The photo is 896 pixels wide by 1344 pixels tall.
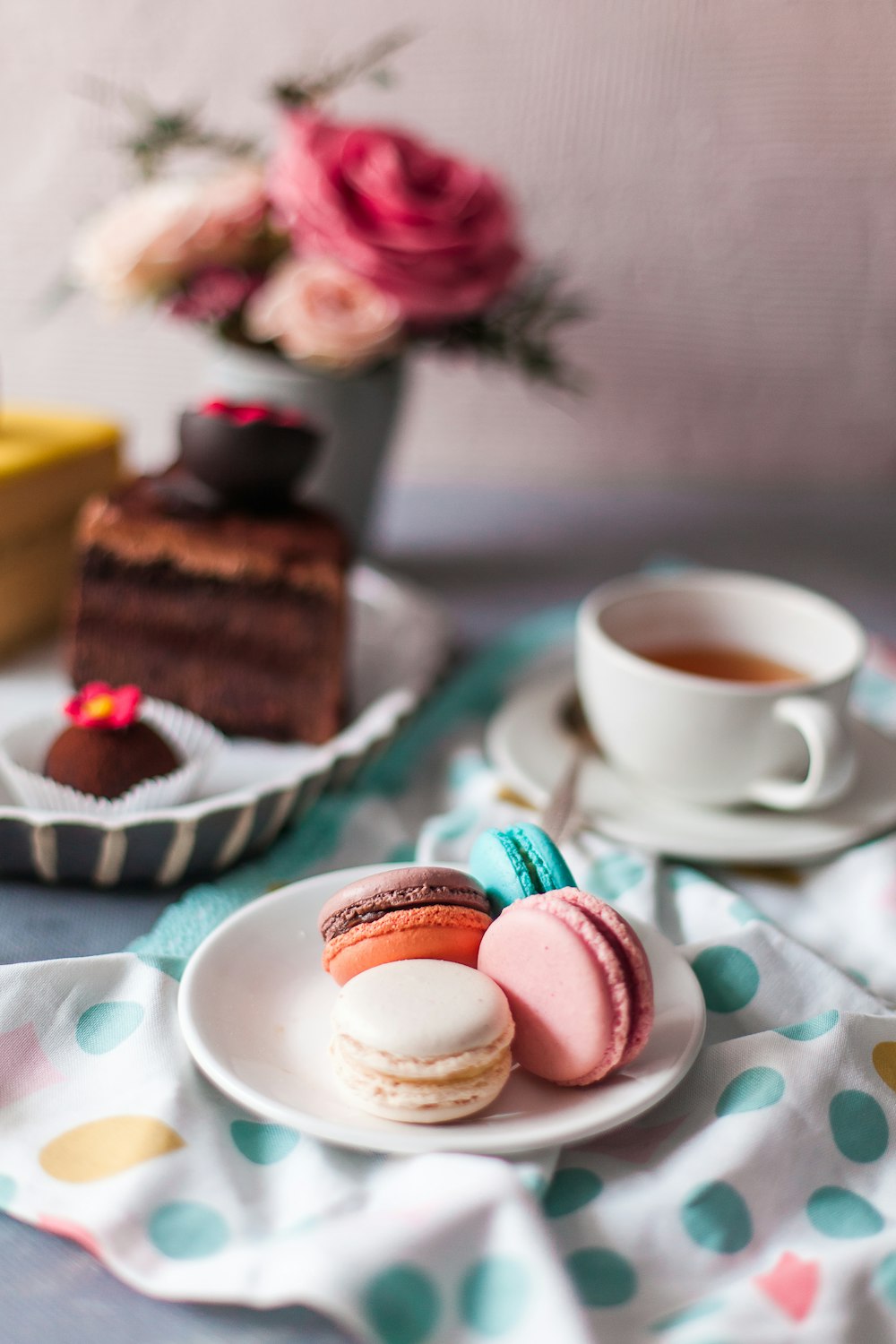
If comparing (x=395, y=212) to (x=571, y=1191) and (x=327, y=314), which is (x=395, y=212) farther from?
(x=571, y=1191)

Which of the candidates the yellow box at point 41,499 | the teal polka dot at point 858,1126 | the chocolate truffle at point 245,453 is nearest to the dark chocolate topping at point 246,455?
the chocolate truffle at point 245,453

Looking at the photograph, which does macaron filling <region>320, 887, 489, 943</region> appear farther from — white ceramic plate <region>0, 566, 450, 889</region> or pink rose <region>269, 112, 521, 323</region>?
pink rose <region>269, 112, 521, 323</region>

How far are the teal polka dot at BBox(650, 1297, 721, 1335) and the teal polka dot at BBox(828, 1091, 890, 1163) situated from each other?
11 cm

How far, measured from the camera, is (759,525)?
1.42 metres

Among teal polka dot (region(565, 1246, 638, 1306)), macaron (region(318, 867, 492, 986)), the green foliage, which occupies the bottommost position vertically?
teal polka dot (region(565, 1246, 638, 1306))

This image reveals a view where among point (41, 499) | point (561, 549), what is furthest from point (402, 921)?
point (561, 549)

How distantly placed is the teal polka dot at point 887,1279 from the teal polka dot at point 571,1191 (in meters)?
0.11

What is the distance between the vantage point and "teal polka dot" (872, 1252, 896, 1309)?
1.48 feet

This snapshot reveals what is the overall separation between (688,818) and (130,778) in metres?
0.36

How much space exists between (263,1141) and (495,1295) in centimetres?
13

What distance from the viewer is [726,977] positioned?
2.01ft

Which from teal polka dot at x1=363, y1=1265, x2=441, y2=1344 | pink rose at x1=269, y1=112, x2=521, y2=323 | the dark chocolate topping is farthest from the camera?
pink rose at x1=269, y1=112, x2=521, y2=323

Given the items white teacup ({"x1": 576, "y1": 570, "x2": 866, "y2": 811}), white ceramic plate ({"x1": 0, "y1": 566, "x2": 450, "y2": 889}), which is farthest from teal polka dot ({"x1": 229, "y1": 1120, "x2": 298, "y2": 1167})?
white teacup ({"x1": 576, "y1": 570, "x2": 866, "y2": 811})

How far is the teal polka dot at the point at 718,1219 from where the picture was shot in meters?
0.47
